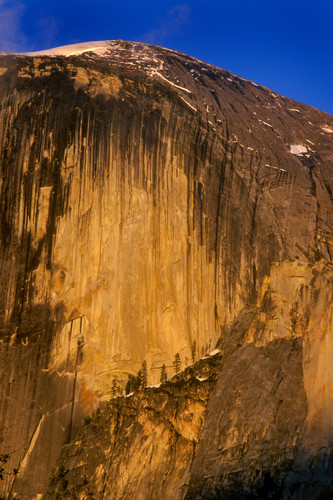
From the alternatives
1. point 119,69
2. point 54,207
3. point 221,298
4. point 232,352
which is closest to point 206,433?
point 232,352

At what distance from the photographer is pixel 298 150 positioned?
34781mm

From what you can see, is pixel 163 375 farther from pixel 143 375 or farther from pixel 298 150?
pixel 298 150

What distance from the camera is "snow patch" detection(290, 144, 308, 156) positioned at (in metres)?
34.6

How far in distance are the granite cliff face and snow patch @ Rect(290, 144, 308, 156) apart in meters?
0.10

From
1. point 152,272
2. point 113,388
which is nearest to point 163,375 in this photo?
point 113,388

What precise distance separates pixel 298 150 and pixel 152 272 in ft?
29.1

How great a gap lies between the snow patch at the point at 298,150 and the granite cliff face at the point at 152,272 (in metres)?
0.10

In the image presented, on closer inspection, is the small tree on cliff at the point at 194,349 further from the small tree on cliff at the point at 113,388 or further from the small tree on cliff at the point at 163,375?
the small tree on cliff at the point at 113,388

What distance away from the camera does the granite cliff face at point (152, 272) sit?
28.7 meters

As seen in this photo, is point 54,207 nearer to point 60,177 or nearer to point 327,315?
point 60,177

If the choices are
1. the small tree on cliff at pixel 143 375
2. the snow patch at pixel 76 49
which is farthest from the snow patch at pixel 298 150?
the small tree on cliff at pixel 143 375

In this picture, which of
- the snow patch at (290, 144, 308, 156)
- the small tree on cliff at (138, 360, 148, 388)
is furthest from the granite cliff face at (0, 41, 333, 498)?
the small tree on cliff at (138, 360, 148, 388)

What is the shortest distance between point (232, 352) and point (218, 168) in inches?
320

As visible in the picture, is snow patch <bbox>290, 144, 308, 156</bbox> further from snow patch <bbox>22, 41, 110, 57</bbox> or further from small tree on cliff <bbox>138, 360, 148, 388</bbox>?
small tree on cliff <bbox>138, 360, 148, 388</bbox>
